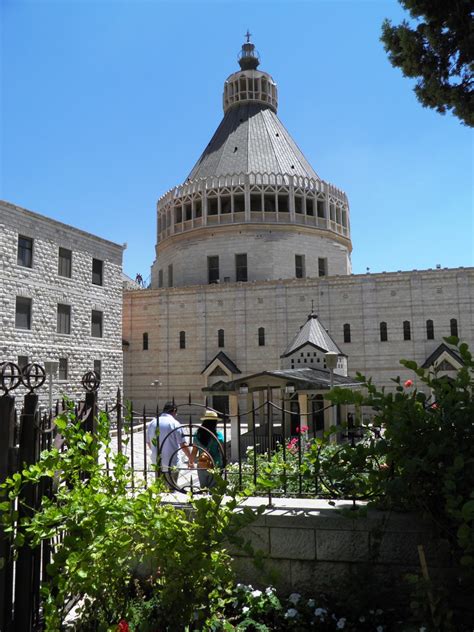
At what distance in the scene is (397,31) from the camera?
953 cm

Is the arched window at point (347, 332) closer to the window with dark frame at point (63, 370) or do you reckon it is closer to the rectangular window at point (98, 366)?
the rectangular window at point (98, 366)

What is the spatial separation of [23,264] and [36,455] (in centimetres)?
2473

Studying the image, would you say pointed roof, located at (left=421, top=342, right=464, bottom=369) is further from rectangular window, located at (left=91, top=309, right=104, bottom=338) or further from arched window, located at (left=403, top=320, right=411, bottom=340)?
rectangular window, located at (left=91, top=309, right=104, bottom=338)

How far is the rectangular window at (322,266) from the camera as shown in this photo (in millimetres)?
44750

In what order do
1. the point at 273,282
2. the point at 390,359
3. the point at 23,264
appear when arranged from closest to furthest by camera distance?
the point at 23,264 < the point at 390,359 < the point at 273,282

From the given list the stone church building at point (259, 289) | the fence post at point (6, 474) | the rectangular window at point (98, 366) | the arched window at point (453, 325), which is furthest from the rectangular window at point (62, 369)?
the fence post at point (6, 474)

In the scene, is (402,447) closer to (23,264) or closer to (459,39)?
(459,39)

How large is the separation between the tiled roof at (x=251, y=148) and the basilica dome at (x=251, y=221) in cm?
10

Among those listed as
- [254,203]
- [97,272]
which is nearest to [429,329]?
[254,203]

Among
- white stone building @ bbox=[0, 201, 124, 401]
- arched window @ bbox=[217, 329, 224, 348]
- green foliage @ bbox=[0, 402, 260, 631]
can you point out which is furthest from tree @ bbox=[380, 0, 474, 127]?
arched window @ bbox=[217, 329, 224, 348]

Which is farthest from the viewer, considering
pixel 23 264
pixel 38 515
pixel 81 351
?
pixel 81 351

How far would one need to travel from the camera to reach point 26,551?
4469mm

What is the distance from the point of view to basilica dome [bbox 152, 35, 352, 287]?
1710 inches

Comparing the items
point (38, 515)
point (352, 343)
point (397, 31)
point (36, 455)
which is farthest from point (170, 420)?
point (352, 343)
